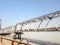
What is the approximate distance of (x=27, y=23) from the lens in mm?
93375

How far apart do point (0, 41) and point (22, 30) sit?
3332 inches

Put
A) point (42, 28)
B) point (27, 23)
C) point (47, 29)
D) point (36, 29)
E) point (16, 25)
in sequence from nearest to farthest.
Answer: point (47, 29)
point (42, 28)
point (36, 29)
point (27, 23)
point (16, 25)

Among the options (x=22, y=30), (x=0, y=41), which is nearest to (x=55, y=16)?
(x=22, y=30)

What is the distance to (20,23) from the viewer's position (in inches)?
4114

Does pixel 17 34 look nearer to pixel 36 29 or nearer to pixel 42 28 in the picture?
pixel 36 29

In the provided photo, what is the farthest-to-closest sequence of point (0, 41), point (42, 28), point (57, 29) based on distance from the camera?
1. point (42, 28)
2. point (57, 29)
3. point (0, 41)

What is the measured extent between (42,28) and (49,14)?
795cm

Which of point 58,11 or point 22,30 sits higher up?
point 58,11

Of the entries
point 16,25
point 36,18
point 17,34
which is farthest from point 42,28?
point 16,25

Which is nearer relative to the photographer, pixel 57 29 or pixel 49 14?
pixel 57 29

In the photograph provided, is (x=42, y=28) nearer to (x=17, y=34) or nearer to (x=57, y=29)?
(x=57, y=29)

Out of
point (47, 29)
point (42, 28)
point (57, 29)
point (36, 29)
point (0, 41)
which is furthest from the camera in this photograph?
point (36, 29)

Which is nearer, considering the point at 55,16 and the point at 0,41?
the point at 0,41

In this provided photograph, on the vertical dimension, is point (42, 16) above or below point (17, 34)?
above
